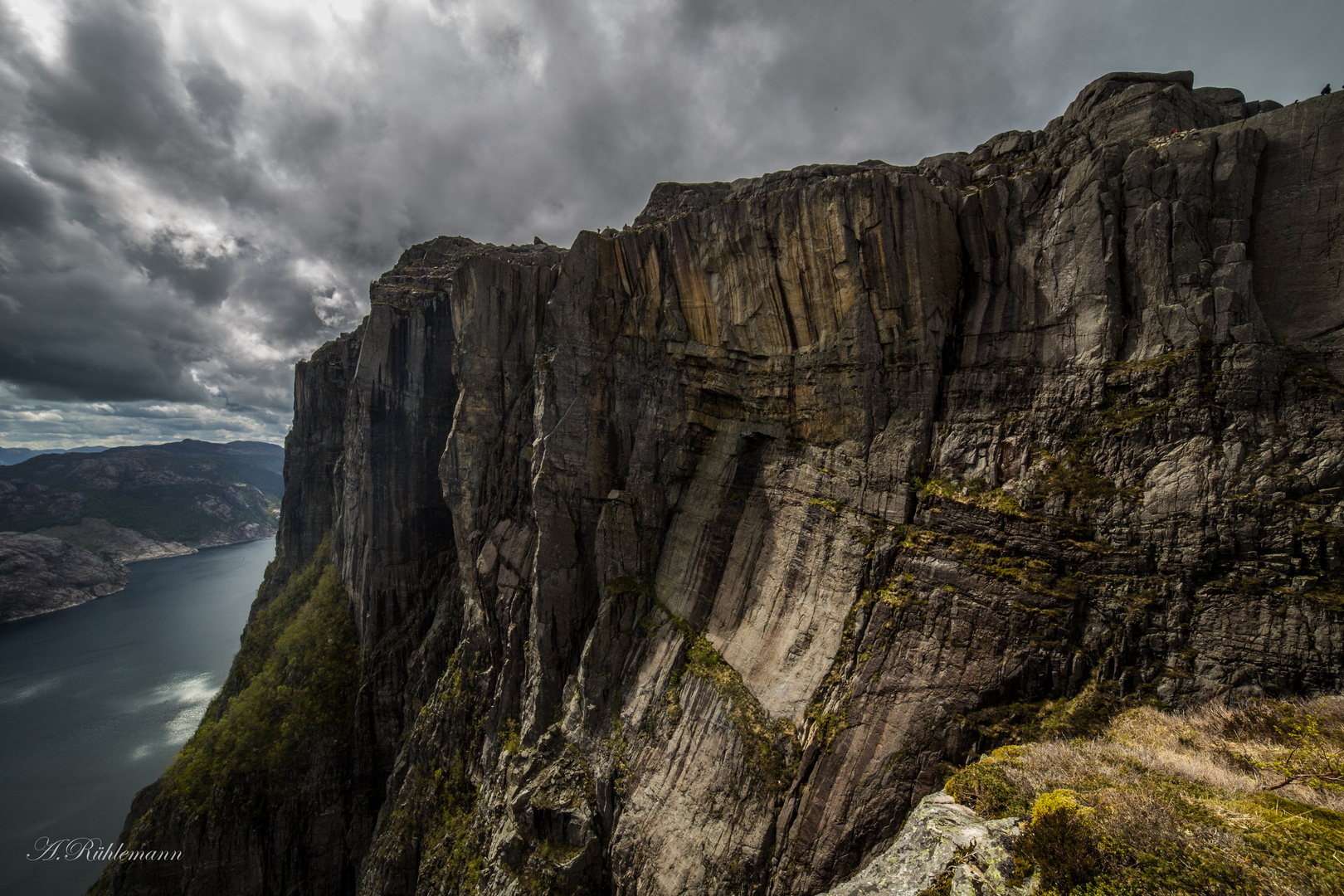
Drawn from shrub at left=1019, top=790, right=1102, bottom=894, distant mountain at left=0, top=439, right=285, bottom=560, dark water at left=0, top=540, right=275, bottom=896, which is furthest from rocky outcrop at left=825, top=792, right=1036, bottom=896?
distant mountain at left=0, top=439, right=285, bottom=560

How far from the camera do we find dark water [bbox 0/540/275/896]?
44688mm

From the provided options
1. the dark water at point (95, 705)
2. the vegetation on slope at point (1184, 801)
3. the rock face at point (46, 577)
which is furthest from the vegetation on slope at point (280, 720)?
the rock face at point (46, 577)

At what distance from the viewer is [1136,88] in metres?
17.1

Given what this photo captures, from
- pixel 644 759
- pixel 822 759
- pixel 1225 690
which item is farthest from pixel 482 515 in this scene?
pixel 1225 690

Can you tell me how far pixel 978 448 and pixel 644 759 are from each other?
715 inches

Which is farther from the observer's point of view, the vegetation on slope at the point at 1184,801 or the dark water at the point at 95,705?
the dark water at the point at 95,705

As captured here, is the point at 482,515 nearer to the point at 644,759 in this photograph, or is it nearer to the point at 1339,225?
the point at 644,759

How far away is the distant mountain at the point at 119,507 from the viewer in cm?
15125

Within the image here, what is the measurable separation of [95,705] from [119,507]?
162 metres

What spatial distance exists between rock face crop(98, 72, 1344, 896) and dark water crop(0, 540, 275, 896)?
20.2 m

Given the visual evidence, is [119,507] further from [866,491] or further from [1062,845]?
[1062,845]

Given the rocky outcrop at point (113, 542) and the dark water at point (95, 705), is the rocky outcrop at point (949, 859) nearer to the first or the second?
the dark water at point (95, 705)

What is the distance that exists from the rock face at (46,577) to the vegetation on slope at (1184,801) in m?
174
